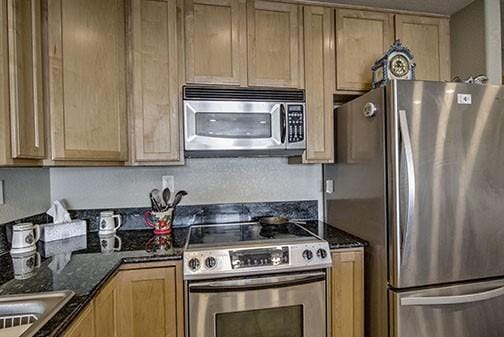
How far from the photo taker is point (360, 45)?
2076 mm

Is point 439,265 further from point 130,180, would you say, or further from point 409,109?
point 130,180

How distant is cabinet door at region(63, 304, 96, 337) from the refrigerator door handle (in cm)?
138

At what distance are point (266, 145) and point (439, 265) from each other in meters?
1.12

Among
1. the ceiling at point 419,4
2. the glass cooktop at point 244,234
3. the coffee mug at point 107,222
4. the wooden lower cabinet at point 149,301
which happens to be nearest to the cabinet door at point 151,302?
the wooden lower cabinet at point 149,301

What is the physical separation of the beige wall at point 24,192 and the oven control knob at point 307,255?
154 cm

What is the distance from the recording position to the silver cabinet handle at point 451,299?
59.9 inches

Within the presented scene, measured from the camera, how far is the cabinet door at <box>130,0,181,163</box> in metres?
1.79

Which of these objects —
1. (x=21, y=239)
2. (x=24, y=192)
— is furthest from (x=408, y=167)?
(x=24, y=192)

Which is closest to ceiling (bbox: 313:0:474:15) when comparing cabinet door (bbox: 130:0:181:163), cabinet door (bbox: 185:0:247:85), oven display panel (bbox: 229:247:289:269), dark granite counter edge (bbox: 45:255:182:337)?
cabinet door (bbox: 185:0:247:85)

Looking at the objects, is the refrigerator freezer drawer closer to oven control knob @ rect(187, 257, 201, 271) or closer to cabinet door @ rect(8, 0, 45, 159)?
oven control knob @ rect(187, 257, 201, 271)

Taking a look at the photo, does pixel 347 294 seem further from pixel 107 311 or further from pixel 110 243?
pixel 110 243

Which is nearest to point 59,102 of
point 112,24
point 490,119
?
point 112,24

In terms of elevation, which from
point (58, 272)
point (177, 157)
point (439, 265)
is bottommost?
point (439, 265)

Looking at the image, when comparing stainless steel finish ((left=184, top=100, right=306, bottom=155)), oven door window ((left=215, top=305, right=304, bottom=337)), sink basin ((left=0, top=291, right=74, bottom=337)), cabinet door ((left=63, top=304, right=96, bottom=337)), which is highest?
stainless steel finish ((left=184, top=100, right=306, bottom=155))
